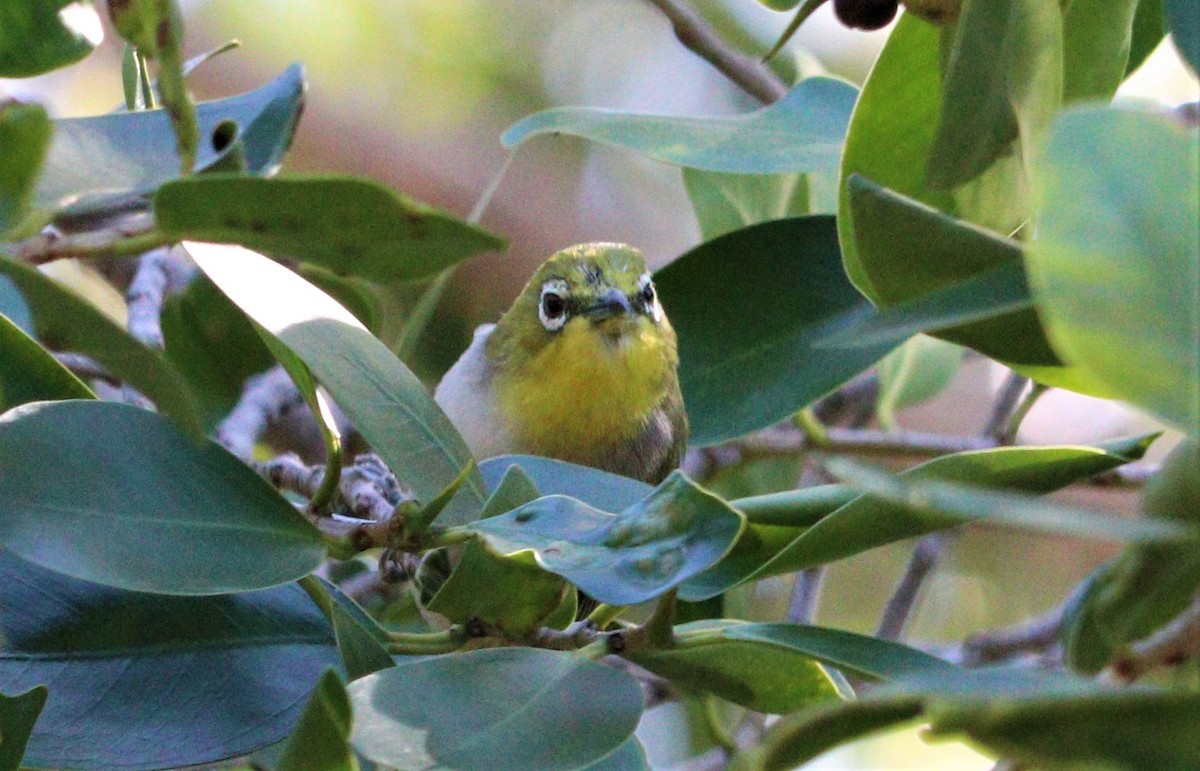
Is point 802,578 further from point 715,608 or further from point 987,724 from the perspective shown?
point 987,724

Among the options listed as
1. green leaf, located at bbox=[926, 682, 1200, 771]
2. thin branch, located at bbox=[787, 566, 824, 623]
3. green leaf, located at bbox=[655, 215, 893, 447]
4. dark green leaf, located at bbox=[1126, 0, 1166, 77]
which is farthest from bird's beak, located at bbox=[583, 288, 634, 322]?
green leaf, located at bbox=[926, 682, 1200, 771]

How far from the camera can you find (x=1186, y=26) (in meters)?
1.50

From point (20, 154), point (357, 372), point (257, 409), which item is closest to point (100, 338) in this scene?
point (20, 154)

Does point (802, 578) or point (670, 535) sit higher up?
point (670, 535)

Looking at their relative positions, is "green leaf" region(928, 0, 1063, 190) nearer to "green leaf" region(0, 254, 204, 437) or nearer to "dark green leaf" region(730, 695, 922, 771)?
"dark green leaf" region(730, 695, 922, 771)

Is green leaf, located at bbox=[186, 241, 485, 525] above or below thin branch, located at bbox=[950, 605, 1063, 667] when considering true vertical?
above

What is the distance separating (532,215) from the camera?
712cm

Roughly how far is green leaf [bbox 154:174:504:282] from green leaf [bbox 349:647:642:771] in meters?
0.43

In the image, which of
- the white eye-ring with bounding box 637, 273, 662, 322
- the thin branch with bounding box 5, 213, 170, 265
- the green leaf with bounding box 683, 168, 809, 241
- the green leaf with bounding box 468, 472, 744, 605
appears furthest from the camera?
the white eye-ring with bounding box 637, 273, 662, 322

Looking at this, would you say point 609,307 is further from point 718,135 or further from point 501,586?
point 501,586

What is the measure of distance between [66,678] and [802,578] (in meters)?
2.46

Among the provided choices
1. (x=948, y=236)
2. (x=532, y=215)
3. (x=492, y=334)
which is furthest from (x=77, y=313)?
(x=532, y=215)

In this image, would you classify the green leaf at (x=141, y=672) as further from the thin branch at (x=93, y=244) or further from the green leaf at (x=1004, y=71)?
the green leaf at (x=1004, y=71)

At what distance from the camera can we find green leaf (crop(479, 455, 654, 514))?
1685 millimetres
